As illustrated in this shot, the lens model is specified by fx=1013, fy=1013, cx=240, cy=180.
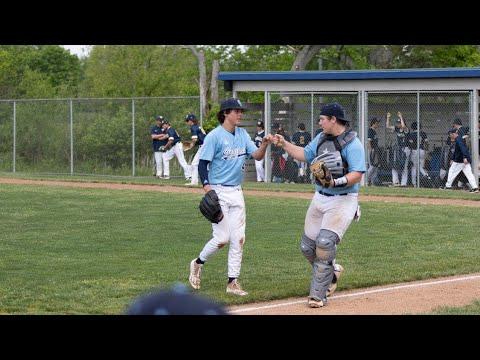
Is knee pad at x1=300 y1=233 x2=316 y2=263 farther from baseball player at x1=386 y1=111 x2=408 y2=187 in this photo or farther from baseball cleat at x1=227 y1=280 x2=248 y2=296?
baseball player at x1=386 y1=111 x2=408 y2=187

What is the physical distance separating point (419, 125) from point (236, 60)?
26447 millimetres

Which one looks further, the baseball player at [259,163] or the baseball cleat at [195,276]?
the baseball player at [259,163]

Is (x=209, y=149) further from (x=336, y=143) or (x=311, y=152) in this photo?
(x=336, y=143)

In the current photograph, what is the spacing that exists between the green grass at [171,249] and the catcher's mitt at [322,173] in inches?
57.6

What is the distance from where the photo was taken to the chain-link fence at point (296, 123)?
96.9ft

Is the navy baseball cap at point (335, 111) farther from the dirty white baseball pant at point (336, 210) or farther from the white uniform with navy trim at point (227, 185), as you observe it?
the white uniform with navy trim at point (227, 185)

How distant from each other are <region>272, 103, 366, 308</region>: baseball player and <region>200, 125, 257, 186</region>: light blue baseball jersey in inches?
25.5

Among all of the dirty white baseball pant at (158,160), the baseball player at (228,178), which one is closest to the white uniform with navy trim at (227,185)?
the baseball player at (228,178)

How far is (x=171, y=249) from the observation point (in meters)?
14.4

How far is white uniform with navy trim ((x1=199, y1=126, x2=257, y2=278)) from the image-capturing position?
10.6 meters

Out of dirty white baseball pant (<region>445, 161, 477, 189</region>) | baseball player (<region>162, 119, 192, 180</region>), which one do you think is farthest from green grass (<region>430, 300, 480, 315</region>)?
baseball player (<region>162, 119, 192, 180</region>)

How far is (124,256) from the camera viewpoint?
44.8 ft
